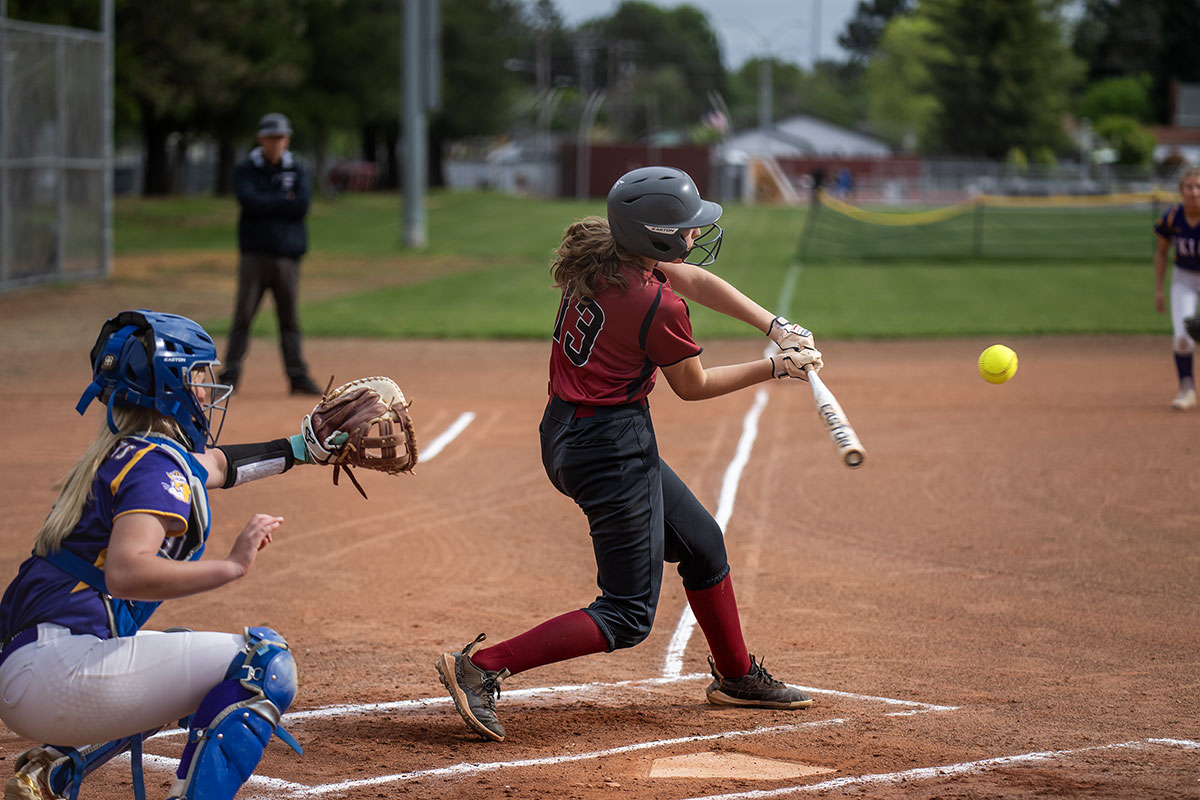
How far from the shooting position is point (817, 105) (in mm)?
131250

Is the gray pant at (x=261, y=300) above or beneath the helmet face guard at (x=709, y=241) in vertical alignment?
beneath

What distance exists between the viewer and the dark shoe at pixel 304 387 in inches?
472

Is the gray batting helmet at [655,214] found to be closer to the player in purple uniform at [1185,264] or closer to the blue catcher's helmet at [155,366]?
the blue catcher's helmet at [155,366]

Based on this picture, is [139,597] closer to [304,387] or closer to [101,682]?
[101,682]

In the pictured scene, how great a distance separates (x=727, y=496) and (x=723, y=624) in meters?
3.69

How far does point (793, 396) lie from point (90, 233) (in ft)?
49.7

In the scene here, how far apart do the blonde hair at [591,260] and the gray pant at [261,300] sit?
770 centimetres

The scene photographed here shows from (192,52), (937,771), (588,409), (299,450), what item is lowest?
(937,771)

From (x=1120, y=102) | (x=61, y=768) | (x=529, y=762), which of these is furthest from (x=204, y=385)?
(x=1120, y=102)

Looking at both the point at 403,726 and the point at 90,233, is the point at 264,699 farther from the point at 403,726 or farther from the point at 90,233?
the point at 90,233

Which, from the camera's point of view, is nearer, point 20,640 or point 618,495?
point 20,640

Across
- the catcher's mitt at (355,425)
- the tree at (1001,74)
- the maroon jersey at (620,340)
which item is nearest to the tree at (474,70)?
the tree at (1001,74)

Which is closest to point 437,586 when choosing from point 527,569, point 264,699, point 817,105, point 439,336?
point 527,569

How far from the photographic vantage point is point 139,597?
3322 millimetres
